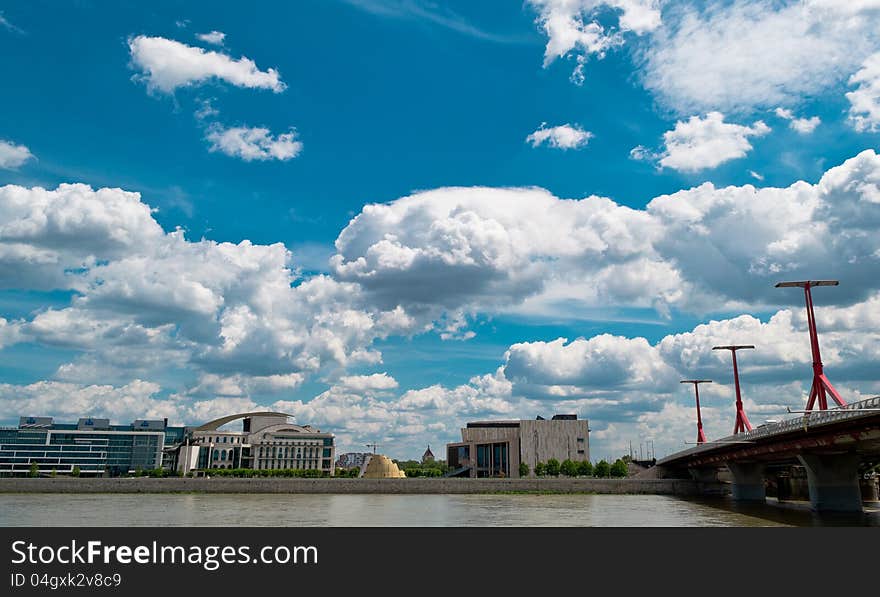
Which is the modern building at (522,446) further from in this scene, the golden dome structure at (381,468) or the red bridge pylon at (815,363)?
the red bridge pylon at (815,363)

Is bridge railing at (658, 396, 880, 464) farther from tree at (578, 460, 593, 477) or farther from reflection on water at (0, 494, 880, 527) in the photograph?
tree at (578, 460, 593, 477)

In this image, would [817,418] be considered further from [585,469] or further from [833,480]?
[585,469]

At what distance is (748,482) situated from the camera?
88.8 metres

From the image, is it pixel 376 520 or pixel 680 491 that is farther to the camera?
pixel 680 491

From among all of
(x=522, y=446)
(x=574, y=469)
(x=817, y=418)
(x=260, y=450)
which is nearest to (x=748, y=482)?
(x=817, y=418)

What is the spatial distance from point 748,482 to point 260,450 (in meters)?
118

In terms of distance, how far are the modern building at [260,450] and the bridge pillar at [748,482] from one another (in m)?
103

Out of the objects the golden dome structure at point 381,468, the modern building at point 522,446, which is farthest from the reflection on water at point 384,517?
the modern building at point 522,446

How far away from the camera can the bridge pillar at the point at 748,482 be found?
8769cm

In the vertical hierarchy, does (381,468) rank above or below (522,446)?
below
